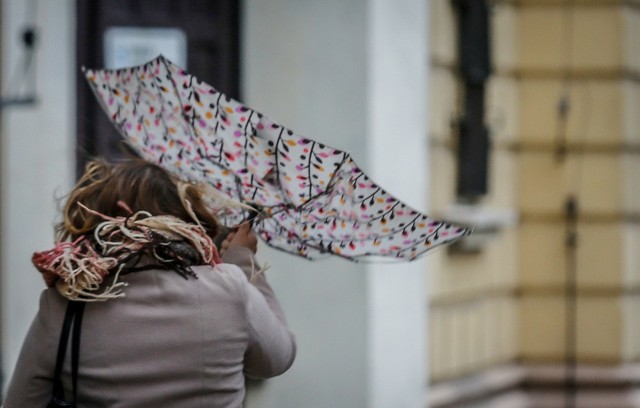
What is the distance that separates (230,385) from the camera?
3205mm

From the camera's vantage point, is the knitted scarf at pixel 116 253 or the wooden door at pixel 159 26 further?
the wooden door at pixel 159 26

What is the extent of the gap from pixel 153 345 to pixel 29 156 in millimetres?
4522

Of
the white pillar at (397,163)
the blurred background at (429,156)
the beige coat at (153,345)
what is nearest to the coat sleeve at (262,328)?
the beige coat at (153,345)

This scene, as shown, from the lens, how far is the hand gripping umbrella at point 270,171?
3314mm

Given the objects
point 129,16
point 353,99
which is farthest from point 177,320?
point 129,16

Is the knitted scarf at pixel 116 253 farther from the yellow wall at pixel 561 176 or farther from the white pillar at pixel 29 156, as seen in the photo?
the yellow wall at pixel 561 176

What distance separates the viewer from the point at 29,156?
742 cm

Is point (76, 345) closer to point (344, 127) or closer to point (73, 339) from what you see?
point (73, 339)

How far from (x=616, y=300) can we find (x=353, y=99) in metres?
2.60

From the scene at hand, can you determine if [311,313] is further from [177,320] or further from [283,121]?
[177,320]

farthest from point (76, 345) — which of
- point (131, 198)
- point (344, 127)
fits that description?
point (344, 127)

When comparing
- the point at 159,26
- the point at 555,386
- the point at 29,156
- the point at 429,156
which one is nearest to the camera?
the point at 29,156

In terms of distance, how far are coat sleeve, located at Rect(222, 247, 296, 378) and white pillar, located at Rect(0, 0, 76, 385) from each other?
4036 mm

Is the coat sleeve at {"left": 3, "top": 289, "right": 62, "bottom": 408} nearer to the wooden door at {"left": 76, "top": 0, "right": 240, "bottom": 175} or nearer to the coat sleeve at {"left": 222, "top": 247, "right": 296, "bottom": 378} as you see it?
the coat sleeve at {"left": 222, "top": 247, "right": 296, "bottom": 378}
